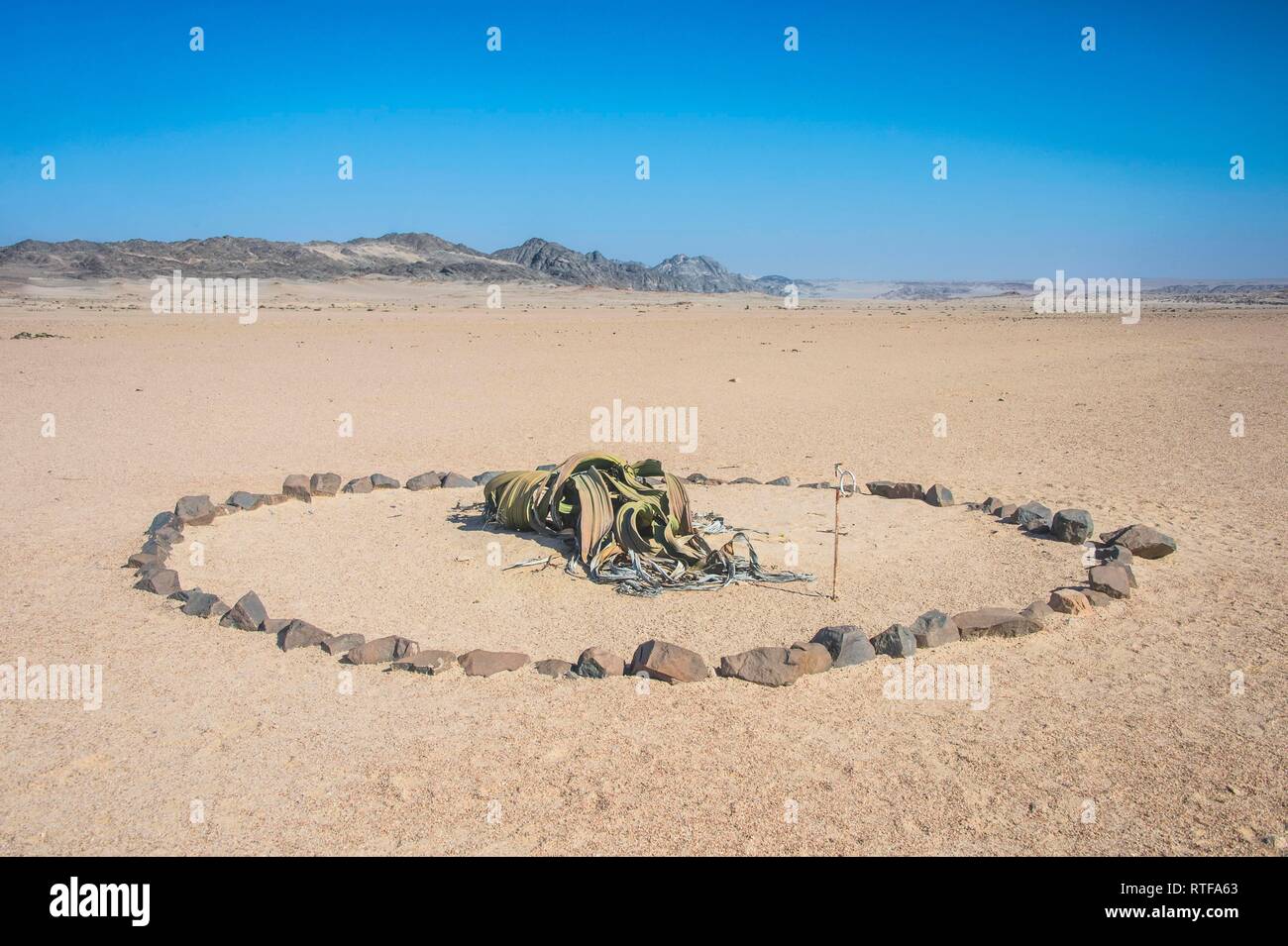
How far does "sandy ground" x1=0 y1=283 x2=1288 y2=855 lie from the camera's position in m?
4.04

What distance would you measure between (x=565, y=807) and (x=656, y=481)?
14.0ft

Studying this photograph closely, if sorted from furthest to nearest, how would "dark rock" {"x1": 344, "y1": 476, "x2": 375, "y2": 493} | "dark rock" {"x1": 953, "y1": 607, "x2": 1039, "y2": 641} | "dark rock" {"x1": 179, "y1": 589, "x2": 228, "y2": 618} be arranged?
1. "dark rock" {"x1": 344, "y1": 476, "x2": 375, "y2": 493}
2. "dark rock" {"x1": 179, "y1": 589, "x2": 228, "y2": 618}
3. "dark rock" {"x1": 953, "y1": 607, "x2": 1039, "y2": 641}

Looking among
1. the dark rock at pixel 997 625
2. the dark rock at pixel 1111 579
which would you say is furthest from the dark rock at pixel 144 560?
the dark rock at pixel 1111 579

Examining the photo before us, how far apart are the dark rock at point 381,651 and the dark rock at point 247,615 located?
2.82 feet

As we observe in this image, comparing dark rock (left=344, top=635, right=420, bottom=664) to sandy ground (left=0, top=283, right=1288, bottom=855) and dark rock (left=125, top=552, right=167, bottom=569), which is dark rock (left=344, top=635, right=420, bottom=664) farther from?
dark rock (left=125, top=552, right=167, bottom=569)

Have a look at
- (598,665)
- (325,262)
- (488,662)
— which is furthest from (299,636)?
(325,262)

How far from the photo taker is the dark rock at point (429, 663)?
18.0 feet

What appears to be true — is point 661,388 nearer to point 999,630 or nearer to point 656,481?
point 656,481

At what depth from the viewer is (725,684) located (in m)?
5.31

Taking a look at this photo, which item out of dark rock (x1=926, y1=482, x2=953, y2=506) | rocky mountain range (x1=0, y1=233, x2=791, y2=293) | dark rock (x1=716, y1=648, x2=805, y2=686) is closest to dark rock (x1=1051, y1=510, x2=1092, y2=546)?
dark rock (x1=926, y1=482, x2=953, y2=506)

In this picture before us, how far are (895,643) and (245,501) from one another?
252 inches

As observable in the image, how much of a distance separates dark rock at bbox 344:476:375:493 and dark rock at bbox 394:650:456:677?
447 centimetres
